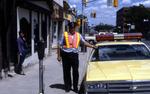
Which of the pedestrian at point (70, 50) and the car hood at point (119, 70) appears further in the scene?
the pedestrian at point (70, 50)

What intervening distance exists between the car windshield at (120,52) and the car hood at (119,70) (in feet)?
1.52

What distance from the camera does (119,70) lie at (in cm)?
927

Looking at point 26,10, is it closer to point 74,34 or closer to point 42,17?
point 42,17

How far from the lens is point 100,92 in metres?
8.59

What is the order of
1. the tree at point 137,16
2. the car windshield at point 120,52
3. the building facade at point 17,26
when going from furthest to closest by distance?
the tree at point 137,16
the building facade at point 17,26
the car windshield at point 120,52

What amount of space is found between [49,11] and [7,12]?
1329 cm

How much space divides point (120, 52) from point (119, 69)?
1.81 metres

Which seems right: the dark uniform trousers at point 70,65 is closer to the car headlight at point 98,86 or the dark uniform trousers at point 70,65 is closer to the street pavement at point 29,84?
the street pavement at point 29,84

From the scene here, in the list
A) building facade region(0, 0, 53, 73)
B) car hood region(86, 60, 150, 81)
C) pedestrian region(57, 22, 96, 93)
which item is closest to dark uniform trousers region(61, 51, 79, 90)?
pedestrian region(57, 22, 96, 93)

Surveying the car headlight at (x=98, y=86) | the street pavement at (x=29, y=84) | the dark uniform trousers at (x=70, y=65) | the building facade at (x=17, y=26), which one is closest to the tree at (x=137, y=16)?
the building facade at (x=17, y=26)

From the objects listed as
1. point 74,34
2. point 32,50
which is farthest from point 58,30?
point 74,34

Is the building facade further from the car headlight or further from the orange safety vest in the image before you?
the car headlight

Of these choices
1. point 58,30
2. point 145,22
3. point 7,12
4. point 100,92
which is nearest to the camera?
point 100,92

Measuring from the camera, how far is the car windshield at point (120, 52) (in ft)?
35.8
